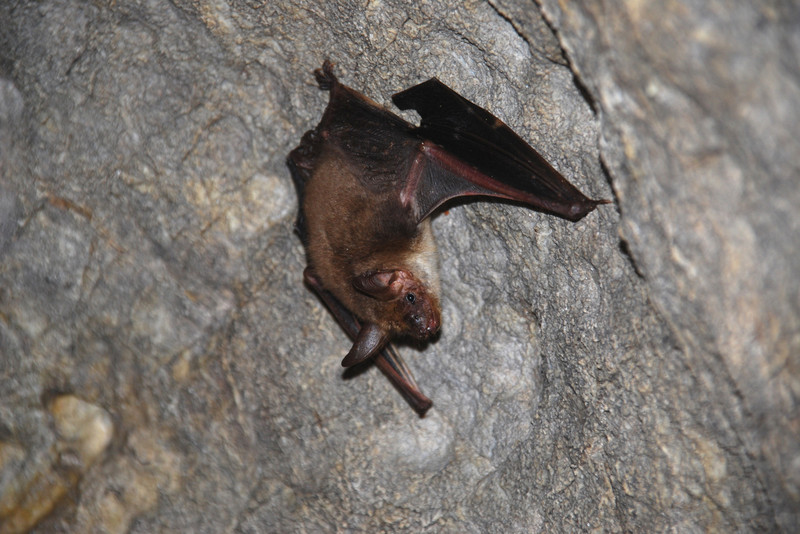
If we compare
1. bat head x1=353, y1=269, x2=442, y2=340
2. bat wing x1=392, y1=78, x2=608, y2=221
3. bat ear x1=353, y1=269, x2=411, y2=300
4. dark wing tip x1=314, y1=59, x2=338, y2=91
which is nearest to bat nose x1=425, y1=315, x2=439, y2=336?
bat head x1=353, y1=269, x2=442, y2=340

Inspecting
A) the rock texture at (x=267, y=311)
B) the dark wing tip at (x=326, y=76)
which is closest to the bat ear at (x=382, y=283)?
the rock texture at (x=267, y=311)

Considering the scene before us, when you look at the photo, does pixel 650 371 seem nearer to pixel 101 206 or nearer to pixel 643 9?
pixel 643 9

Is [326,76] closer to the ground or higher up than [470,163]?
closer to the ground

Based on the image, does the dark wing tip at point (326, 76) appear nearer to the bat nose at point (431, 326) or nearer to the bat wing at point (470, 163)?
the bat wing at point (470, 163)

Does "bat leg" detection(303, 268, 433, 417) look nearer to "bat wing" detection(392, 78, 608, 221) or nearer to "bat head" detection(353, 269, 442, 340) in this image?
"bat head" detection(353, 269, 442, 340)

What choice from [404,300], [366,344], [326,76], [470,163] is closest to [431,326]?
[404,300]

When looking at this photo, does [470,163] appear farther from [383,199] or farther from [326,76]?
[326,76]

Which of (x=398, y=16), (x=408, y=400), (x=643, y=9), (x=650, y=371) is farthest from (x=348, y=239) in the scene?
(x=643, y=9)
